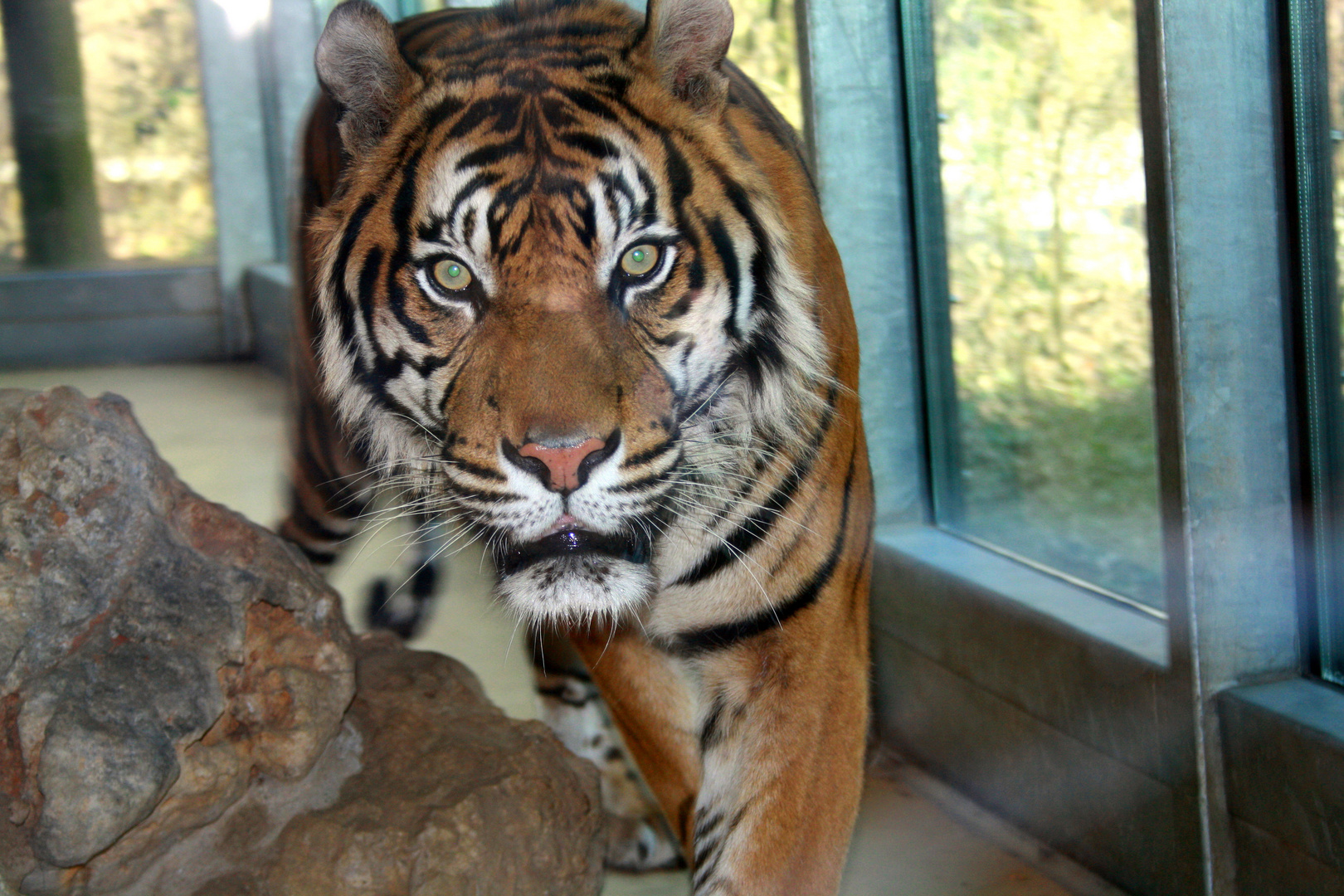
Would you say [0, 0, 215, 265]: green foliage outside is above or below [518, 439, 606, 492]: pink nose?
above

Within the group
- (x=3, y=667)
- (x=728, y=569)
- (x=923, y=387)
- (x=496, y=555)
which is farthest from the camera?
(x=923, y=387)

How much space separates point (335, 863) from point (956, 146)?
129 centimetres

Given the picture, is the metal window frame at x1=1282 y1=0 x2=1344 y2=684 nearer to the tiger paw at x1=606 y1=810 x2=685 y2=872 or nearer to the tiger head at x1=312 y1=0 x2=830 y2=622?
the tiger head at x1=312 y1=0 x2=830 y2=622

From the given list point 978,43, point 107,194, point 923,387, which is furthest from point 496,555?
point 107,194

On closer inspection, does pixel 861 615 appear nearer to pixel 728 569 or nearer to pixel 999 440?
pixel 728 569

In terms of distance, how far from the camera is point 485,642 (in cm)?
299

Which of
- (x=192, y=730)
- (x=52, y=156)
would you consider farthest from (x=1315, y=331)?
(x=52, y=156)

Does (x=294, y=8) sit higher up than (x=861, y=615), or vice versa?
(x=294, y=8)

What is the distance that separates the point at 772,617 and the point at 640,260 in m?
Answer: 0.53

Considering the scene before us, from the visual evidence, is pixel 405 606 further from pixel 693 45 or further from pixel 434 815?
pixel 693 45

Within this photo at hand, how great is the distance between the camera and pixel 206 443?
4.97m

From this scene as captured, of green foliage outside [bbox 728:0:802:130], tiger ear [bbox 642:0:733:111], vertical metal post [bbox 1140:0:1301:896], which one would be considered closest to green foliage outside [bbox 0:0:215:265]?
green foliage outside [bbox 728:0:802:130]

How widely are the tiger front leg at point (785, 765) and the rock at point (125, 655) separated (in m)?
0.53

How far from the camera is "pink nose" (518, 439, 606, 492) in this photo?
1.33 metres
